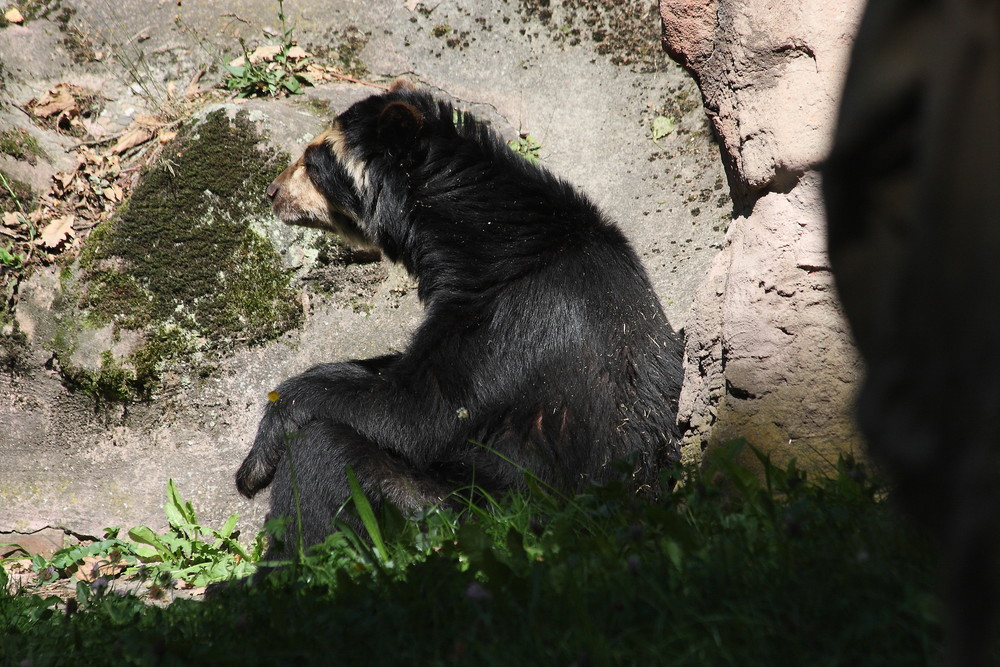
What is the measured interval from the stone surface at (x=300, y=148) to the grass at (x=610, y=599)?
3.05 meters

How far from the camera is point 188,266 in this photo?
20.9 feet

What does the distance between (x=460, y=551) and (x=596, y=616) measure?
0.95 m

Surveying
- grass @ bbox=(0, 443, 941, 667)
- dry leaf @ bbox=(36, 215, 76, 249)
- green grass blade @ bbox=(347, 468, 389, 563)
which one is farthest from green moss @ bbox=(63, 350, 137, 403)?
green grass blade @ bbox=(347, 468, 389, 563)

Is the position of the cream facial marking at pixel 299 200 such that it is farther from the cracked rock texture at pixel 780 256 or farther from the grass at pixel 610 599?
the grass at pixel 610 599

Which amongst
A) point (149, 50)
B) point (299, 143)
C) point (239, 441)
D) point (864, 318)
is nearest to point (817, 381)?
point (864, 318)

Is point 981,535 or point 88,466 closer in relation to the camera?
point 981,535

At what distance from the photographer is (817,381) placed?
3.45 metres

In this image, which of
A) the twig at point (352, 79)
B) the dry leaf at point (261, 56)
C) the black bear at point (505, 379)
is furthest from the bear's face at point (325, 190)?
the dry leaf at point (261, 56)

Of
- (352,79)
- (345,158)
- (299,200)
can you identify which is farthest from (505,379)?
(352,79)

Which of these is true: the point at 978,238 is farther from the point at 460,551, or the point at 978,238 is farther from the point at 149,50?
the point at 149,50

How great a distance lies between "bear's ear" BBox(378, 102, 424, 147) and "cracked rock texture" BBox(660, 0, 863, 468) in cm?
169

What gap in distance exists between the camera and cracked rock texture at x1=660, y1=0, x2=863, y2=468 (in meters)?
3.44

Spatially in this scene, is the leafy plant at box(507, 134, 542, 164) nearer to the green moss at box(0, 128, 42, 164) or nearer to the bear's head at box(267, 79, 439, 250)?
the bear's head at box(267, 79, 439, 250)

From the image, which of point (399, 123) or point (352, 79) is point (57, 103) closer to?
point (352, 79)
